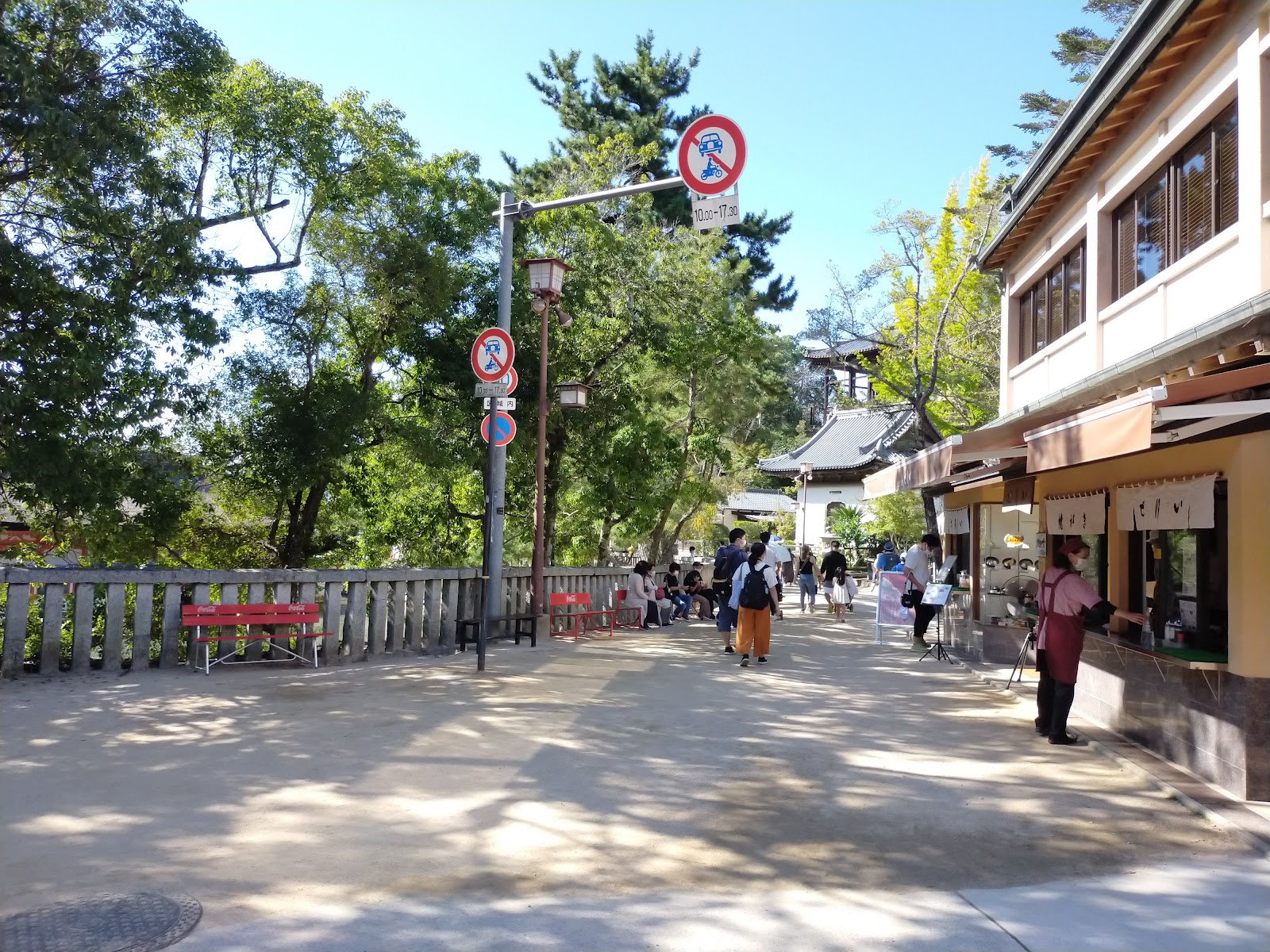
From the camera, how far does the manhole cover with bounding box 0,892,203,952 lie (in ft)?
12.7

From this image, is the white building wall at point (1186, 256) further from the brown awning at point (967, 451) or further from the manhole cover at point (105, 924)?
the manhole cover at point (105, 924)

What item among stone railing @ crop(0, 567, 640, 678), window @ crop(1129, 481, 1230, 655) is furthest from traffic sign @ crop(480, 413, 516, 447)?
window @ crop(1129, 481, 1230, 655)

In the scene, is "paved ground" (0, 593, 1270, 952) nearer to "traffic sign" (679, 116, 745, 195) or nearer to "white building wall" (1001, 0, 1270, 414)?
"white building wall" (1001, 0, 1270, 414)

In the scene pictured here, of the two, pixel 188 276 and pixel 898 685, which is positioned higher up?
pixel 188 276

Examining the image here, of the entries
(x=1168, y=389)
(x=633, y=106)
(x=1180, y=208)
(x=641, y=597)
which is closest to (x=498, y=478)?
(x=641, y=597)

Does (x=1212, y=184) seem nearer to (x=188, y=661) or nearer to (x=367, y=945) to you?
(x=367, y=945)

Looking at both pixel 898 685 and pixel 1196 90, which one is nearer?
pixel 1196 90

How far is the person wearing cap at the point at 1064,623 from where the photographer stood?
26.0 feet

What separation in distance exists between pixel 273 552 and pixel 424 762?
919 cm

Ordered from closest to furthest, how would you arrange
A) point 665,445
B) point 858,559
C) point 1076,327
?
1. point 1076,327
2. point 665,445
3. point 858,559

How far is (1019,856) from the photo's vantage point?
17.2ft

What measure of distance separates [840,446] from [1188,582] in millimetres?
40713

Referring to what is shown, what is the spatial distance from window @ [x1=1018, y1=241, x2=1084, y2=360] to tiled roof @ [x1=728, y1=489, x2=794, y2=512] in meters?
37.0

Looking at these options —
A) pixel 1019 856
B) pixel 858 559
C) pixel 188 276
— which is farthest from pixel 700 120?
pixel 858 559
